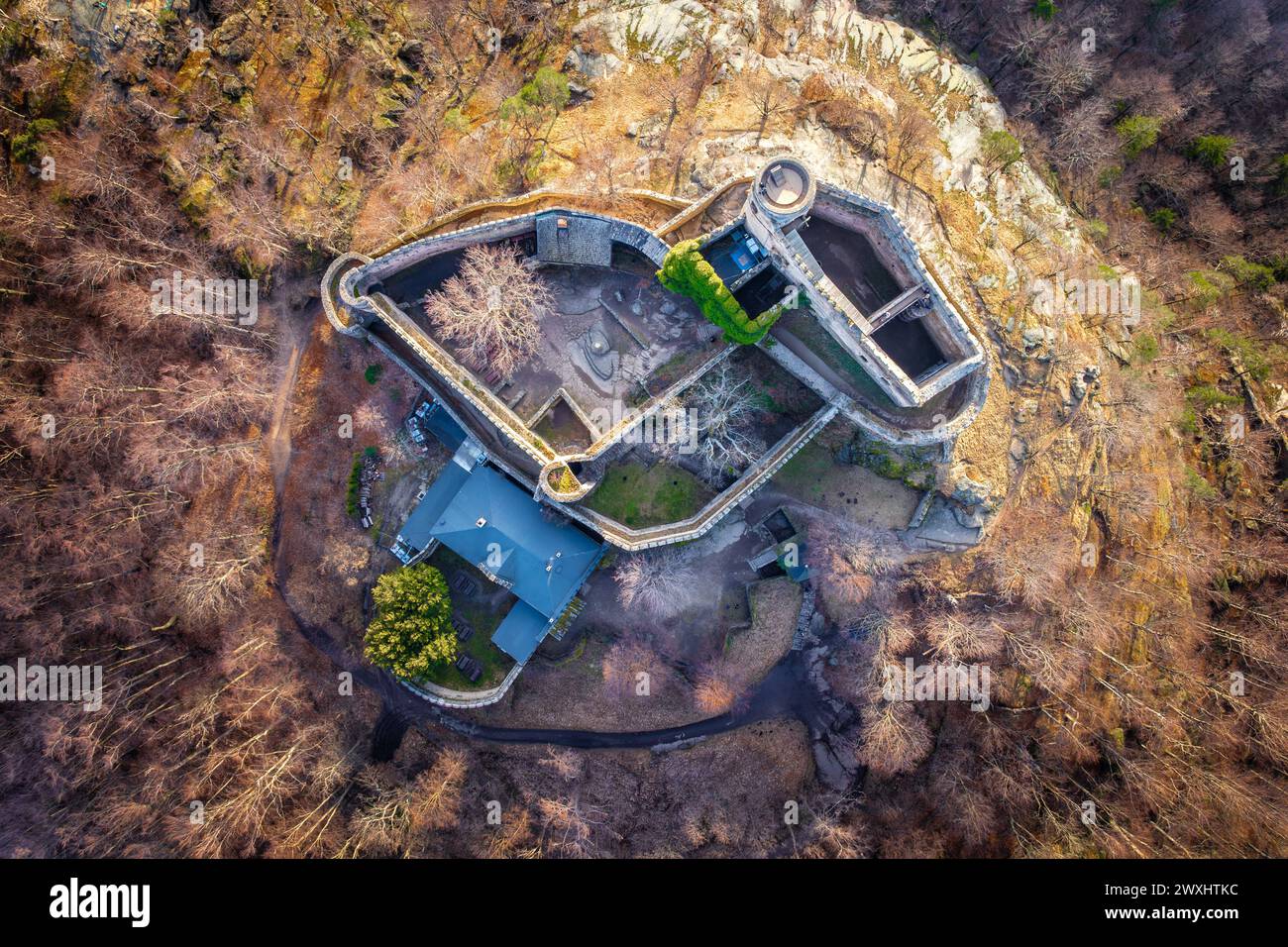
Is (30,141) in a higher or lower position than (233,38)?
lower

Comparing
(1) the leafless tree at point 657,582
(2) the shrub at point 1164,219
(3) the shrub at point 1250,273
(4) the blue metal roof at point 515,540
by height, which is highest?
(2) the shrub at point 1164,219

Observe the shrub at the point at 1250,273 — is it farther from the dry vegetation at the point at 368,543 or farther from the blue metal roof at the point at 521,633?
the blue metal roof at the point at 521,633

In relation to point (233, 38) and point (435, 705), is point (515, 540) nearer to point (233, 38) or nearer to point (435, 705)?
point (435, 705)

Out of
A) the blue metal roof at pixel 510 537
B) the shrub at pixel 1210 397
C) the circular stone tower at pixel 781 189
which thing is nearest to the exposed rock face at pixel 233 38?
the blue metal roof at pixel 510 537

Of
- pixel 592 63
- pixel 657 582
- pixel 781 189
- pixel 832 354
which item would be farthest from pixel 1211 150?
pixel 657 582

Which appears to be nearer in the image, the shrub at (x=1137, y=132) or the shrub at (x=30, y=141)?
the shrub at (x=30, y=141)

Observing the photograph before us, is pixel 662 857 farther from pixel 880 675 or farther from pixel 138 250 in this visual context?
pixel 138 250

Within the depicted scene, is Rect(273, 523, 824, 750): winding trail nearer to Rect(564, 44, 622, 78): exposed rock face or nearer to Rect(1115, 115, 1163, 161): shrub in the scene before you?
Rect(564, 44, 622, 78): exposed rock face
